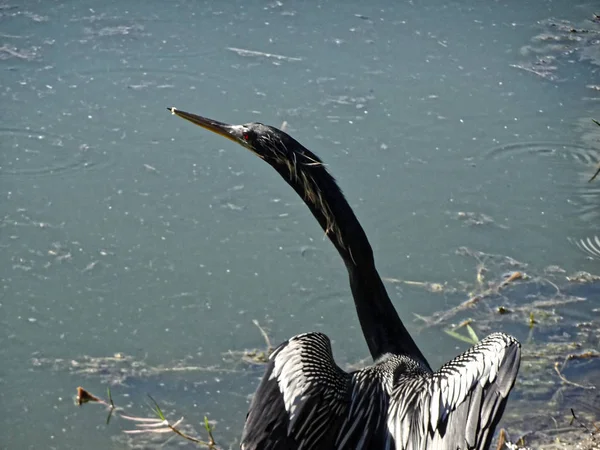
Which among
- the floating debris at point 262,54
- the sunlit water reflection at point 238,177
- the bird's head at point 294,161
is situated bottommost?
the sunlit water reflection at point 238,177

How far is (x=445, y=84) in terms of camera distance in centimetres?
570

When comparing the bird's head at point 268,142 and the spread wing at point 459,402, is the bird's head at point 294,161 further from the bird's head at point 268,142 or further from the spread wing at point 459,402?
the spread wing at point 459,402

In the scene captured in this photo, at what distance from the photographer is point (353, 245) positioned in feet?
11.1

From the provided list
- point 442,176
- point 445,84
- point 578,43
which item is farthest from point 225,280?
point 578,43

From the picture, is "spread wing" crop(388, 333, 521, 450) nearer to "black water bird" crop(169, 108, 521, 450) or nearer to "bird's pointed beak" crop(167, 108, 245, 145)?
"black water bird" crop(169, 108, 521, 450)

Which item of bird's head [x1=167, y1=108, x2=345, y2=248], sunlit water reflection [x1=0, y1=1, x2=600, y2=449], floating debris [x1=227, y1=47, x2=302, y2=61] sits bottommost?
sunlit water reflection [x1=0, y1=1, x2=600, y2=449]

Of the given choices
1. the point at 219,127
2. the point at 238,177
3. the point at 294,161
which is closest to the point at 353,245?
the point at 294,161

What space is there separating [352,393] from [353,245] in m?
0.62

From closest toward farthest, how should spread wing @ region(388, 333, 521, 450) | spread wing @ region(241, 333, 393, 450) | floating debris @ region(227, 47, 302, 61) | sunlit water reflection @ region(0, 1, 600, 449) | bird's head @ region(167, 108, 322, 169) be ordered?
spread wing @ region(388, 333, 521, 450), spread wing @ region(241, 333, 393, 450), bird's head @ region(167, 108, 322, 169), sunlit water reflection @ region(0, 1, 600, 449), floating debris @ region(227, 47, 302, 61)

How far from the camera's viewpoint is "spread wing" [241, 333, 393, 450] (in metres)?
2.86

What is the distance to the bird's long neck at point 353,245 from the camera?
10.8 feet

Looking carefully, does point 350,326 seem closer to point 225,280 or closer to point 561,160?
point 225,280

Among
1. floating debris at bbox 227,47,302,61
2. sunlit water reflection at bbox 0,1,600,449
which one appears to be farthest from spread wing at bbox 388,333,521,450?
floating debris at bbox 227,47,302,61

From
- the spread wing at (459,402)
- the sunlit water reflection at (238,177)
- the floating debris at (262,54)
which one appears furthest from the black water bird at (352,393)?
the floating debris at (262,54)
